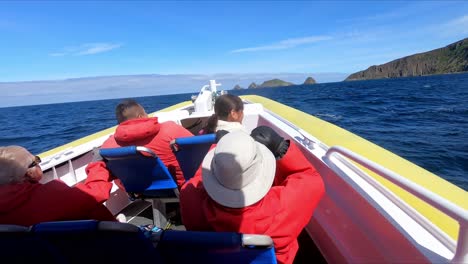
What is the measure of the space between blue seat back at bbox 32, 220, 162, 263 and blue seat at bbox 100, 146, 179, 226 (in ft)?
2.77

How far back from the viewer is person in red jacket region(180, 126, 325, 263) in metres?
0.92

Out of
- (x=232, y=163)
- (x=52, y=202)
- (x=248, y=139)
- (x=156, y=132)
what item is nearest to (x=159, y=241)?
(x=232, y=163)

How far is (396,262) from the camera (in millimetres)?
1082

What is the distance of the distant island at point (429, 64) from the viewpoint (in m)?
85.4

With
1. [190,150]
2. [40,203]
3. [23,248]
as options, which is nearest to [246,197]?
[23,248]

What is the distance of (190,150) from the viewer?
1959 mm

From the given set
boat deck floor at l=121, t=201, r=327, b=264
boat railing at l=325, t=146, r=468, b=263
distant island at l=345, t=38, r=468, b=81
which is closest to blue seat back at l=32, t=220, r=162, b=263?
boat railing at l=325, t=146, r=468, b=263

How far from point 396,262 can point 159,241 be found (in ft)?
3.12

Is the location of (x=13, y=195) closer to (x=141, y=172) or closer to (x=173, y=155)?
(x=141, y=172)

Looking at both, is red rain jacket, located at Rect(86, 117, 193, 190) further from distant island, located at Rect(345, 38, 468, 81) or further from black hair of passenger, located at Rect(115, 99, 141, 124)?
distant island, located at Rect(345, 38, 468, 81)

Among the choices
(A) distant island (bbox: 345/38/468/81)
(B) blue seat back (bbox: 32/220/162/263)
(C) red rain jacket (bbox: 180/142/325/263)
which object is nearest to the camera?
(B) blue seat back (bbox: 32/220/162/263)

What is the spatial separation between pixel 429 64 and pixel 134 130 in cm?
11781

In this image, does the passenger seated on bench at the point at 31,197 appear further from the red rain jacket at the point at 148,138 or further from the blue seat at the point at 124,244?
the red rain jacket at the point at 148,138

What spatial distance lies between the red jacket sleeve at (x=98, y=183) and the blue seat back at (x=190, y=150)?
49cm
